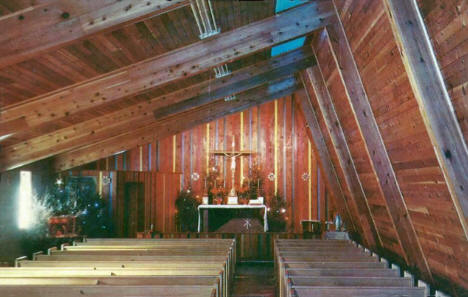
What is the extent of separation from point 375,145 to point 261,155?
22.3 ft

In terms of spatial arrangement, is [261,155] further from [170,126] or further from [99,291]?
[99,291]

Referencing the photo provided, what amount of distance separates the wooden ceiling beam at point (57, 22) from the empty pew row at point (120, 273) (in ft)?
6.27

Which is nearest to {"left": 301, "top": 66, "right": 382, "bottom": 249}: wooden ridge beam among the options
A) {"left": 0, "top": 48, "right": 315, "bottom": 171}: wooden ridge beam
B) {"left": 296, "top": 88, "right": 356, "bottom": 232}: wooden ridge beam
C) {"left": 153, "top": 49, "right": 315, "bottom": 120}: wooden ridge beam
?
{"left": 153, "top": 49, "right": 315, "bottom": 120}: wooden ridge beam

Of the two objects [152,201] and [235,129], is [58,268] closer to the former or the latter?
[152,201]

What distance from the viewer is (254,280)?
8398 millimetres

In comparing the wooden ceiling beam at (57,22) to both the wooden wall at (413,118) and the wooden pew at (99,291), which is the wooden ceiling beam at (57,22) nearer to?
the wooden pew at (99,291)

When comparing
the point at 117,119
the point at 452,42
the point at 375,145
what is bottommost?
the point at 375,145

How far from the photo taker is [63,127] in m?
6.77

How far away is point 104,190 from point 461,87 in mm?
8708

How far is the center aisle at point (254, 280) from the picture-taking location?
7366 mm

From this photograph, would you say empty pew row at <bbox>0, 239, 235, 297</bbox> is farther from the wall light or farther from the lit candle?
the lit candle

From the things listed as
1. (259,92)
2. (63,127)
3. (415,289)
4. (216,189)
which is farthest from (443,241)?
(216,189)

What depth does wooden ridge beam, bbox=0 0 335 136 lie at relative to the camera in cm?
512

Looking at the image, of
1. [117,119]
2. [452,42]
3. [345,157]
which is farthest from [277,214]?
[452,42]
